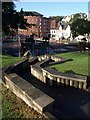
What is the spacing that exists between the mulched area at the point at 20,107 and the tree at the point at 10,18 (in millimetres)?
19069

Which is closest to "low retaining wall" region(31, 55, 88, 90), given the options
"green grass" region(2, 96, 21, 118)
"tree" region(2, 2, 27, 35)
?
"green grass" region(2, 96, 21, 118)

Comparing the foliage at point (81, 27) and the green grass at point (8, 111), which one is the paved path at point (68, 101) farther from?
the foliage at point (81, 27)

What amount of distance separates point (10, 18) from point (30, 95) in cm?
2129

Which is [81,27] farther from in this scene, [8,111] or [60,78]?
[8,111]

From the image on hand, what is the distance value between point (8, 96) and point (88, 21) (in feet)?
234

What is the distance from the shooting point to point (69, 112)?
400 inches

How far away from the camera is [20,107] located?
9188mm

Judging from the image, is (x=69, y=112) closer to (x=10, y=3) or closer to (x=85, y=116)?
(x=85, y=116)

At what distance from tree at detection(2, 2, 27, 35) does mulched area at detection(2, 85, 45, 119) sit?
19.1m

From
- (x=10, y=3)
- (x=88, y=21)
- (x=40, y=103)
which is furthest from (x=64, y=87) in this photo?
(x=88, y=21)

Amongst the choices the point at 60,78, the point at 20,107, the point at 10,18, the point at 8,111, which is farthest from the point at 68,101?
the point at 10,18

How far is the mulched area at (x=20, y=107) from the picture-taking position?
27.9ft

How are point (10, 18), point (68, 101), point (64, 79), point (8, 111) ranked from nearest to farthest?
1. point (8, 111)
2. point (68, 101)
3. point (64, 79)
4. point (10, 18)

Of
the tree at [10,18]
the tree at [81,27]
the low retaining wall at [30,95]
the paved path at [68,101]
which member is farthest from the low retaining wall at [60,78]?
the tree at [81,27]
